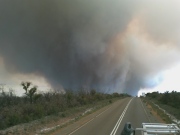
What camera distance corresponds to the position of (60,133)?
1808 cm

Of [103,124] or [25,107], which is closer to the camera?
[103,124]

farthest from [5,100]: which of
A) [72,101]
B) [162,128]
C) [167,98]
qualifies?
[167,98]

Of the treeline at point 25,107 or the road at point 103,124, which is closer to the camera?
the road at point 103,124

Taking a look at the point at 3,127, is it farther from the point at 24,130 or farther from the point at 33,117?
the point at 33,117

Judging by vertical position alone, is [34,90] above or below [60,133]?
above

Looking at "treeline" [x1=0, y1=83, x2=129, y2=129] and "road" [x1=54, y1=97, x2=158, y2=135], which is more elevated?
"treeline" [x1=0, y1=83, x2=129, y2=129]

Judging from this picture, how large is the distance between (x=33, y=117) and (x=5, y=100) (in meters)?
4.32

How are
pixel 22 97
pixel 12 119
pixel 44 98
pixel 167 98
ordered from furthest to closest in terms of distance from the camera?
pixel 167 98
pixel 44 98
pixel 22 97
pixel 12 119

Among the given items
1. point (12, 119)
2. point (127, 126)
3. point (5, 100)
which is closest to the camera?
point (127, 126)

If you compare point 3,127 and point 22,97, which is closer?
point 3,127

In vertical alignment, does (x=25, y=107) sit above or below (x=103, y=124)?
above

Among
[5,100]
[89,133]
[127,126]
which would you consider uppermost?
[5,100]

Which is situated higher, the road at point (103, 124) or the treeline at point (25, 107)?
the treeline at point (25, 107)

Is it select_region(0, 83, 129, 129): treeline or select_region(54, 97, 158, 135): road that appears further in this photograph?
select_region(0, 83, 129, 129): treeline
